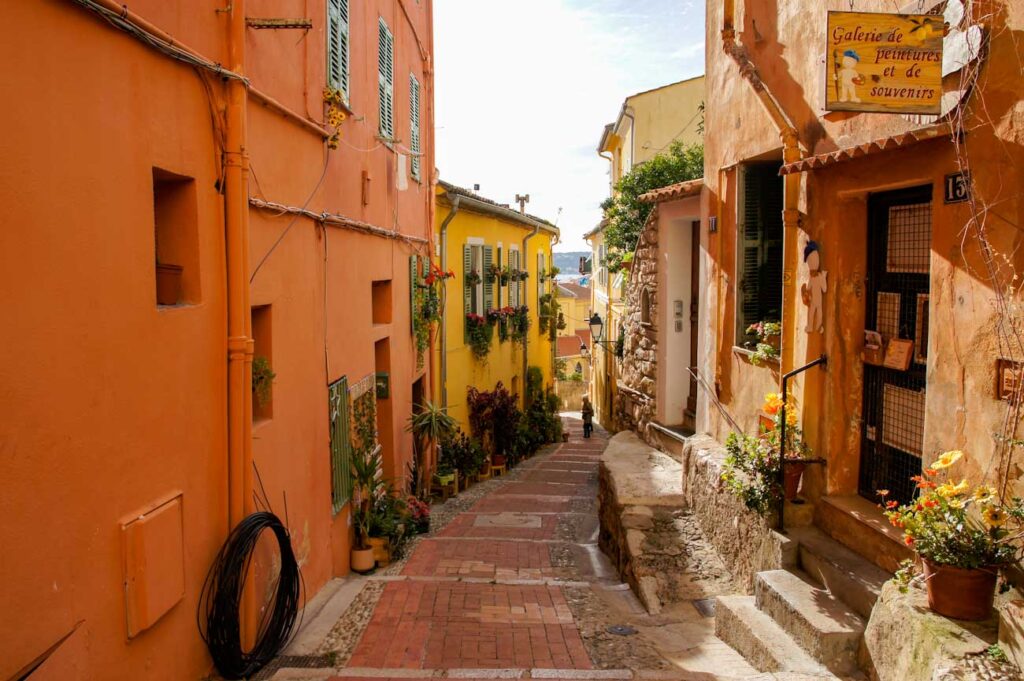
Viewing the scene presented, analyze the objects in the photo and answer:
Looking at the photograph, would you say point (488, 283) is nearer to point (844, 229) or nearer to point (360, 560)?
point (360, 560)

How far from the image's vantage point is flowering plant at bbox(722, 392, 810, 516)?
703 cm

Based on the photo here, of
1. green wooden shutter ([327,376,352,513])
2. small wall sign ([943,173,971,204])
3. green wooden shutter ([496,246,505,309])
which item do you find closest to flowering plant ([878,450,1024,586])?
small wall sign ([943,173,971,204])

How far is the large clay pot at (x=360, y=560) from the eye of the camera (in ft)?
28.5

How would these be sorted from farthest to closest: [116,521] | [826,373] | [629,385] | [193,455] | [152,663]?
[629,385], [826,373], [193,455], [152,663], [116,521]

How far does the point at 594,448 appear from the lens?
2256 centimetres

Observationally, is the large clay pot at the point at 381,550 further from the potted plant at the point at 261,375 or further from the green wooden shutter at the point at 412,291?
the green wooden shutter at the point at 412,291

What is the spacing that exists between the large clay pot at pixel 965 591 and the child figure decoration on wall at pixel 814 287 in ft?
8.89

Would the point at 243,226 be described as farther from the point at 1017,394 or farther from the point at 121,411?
the point at 1017,394

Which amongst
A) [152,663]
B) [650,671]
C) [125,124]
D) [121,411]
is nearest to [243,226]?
[125,124]

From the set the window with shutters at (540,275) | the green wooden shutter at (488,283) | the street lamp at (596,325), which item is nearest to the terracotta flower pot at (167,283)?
the green wooden shutter at (488,283)

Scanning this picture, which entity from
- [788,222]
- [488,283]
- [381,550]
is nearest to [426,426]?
[381,550]

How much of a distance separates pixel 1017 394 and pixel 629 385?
27.8 ft

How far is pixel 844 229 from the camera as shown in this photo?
679 centimetres

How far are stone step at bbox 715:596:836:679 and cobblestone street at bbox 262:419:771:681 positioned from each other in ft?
0.37
